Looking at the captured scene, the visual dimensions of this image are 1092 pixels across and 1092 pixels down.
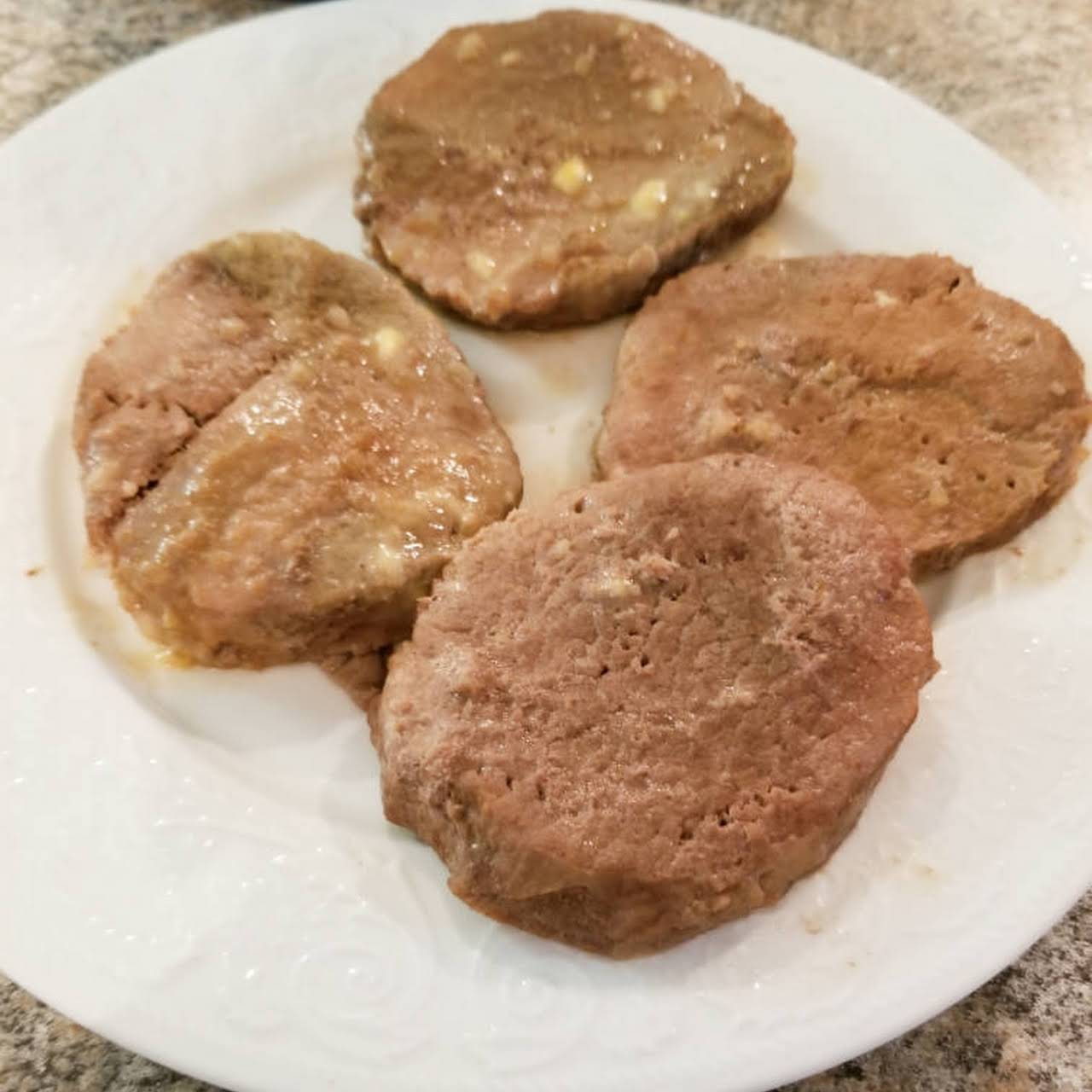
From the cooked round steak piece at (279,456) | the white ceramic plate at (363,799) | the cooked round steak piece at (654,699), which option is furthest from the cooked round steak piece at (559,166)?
the cooked round steak piece at (654,699)

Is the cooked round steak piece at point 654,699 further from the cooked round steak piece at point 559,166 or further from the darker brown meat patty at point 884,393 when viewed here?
the cooked round steak piece at point 559,166

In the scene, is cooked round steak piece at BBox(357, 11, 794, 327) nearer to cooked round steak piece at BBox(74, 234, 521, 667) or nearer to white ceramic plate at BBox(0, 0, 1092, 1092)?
white ceramic plate at BBox(0, 0, 1092, 1092)

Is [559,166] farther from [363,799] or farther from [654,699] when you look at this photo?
[363,799]

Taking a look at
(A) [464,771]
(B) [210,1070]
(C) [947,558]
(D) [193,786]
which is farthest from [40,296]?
(C) [947,558]

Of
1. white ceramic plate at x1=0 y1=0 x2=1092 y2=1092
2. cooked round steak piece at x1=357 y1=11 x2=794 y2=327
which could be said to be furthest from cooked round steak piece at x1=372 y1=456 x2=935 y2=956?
cooked round steak piece at x1=357 y1=11 x2=794 y2=327

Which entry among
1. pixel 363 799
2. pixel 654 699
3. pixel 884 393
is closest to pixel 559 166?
pixel 884 393

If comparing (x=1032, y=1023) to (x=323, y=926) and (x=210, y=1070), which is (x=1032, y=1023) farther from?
Result: (x=210, y=1070)
